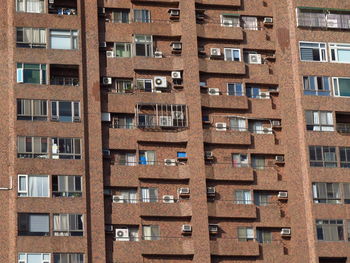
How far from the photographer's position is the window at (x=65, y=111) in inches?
2552

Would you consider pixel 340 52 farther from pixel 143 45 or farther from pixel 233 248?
pixel 233 248

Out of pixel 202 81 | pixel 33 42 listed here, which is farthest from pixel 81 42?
pixel 202 81

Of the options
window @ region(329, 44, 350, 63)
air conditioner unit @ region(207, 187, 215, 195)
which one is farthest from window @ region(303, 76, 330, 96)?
air conditioner unit @ region(207, 187, 215, 195)

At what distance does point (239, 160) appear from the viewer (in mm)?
67625

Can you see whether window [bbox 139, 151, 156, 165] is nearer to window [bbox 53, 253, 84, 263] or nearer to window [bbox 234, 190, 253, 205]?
window [bbox 234, 190, 253, 205]

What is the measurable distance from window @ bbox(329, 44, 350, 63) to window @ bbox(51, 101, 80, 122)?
54.1ft

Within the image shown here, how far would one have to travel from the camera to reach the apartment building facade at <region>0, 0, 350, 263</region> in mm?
63562

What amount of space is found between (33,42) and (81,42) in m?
2.80

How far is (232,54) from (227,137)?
561 cm

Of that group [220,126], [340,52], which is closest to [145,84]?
[220,126]

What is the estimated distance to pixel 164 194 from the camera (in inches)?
2589

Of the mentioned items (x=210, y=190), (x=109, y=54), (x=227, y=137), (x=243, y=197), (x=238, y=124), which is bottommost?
(x=243, y=197)

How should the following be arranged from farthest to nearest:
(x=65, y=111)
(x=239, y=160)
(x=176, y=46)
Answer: (x=176, y=46)
(x=239, y=160)
(x=65, y=111)

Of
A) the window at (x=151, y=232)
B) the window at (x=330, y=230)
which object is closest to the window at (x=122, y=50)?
the window at (x=151, y=232)
